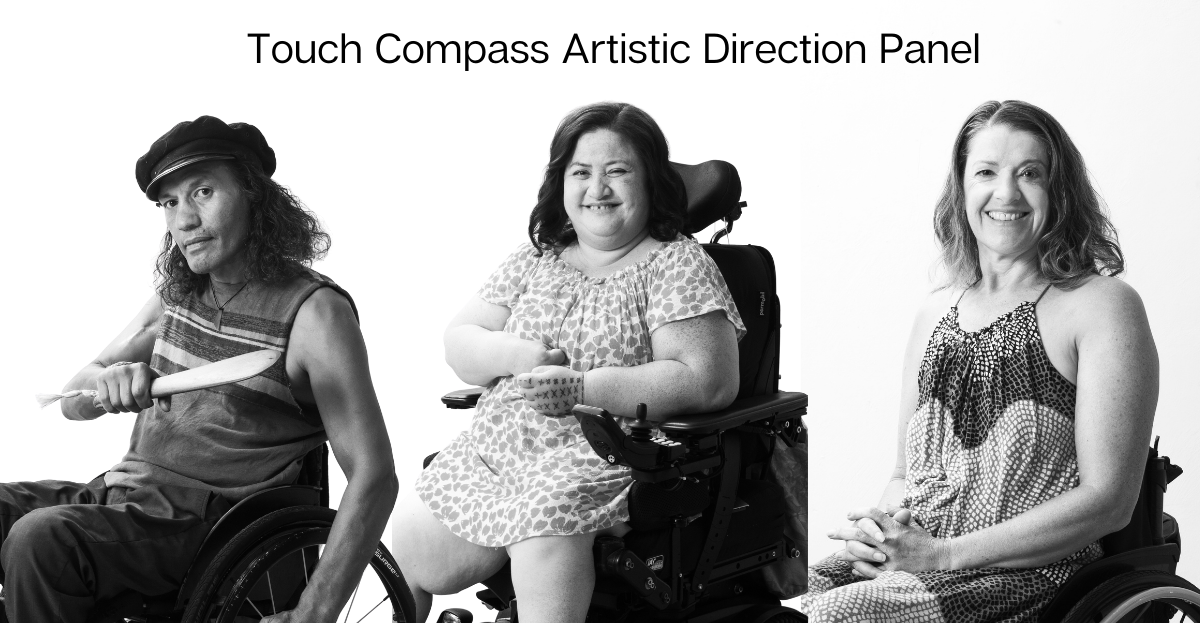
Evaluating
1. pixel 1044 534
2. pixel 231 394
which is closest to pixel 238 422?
pixel 231 394

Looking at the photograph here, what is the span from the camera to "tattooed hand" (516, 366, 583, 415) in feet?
9.17

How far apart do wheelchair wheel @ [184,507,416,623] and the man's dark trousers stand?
0.12 m

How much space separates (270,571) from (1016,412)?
5.00 ft

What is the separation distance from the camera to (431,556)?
290cm

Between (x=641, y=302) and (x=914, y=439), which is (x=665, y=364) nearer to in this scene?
(x=641, y=302)

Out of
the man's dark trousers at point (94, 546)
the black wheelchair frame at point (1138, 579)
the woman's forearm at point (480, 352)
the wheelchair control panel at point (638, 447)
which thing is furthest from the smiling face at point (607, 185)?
the black wheelchair frame at point (1138, 579)

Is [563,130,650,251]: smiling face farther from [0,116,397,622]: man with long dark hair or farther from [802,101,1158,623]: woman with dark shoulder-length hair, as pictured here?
[802,101,1158,623]: woman with dark shoulder-length hair

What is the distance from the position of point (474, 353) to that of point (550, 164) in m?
0.50

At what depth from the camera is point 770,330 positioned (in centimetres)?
318

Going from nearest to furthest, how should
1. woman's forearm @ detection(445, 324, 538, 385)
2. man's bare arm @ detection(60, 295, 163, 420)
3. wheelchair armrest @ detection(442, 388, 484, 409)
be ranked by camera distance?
1. man's bare arm @ detection(60, 295, 163, 420)
2. woman's forearm @ detection(445, 324, 538, 385)
3. wheelchair armrest @ detection(442, 388, 484, 409)

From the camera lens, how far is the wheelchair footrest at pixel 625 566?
2680 mm

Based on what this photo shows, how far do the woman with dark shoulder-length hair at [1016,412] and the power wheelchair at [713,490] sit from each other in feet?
1.31

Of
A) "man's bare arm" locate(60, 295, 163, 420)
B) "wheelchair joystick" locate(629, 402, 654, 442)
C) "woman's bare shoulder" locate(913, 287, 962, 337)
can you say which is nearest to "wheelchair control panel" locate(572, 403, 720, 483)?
"wheelchair joystick" locate(629, 402, 654, 442)

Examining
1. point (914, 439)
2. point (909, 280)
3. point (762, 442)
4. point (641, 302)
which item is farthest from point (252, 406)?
point (909, 280)
